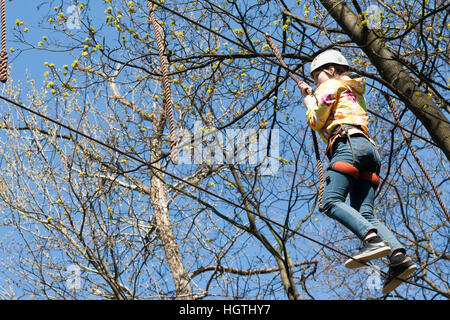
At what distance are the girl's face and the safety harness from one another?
1.34 ft

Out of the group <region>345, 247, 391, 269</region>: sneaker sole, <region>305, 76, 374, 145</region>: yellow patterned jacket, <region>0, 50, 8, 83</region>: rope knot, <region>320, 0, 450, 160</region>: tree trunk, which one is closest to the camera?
<region>0, 50, 8, 83</region>: rope knot

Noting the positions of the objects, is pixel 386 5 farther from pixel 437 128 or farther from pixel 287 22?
pixel 437 128

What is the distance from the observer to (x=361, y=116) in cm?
480

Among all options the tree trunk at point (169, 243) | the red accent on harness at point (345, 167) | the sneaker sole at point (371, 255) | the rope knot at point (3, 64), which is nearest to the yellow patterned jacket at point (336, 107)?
the red accent on harness at point (345, 167)

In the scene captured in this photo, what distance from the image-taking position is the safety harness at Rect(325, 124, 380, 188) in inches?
183

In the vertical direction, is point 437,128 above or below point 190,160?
below

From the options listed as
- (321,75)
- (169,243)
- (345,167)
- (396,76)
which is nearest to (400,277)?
(345,167)

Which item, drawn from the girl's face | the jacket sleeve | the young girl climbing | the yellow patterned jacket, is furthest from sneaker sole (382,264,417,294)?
the girl's face

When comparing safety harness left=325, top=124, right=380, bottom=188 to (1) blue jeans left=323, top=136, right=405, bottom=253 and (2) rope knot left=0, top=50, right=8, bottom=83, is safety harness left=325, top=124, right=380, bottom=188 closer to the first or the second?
(1) blue jeans left=323, top=136, right=405, bottom=253

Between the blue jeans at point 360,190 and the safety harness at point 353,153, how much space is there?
0.02 metres

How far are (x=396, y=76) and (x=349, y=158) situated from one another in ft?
7.61

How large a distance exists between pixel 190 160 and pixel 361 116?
565 centimetres
